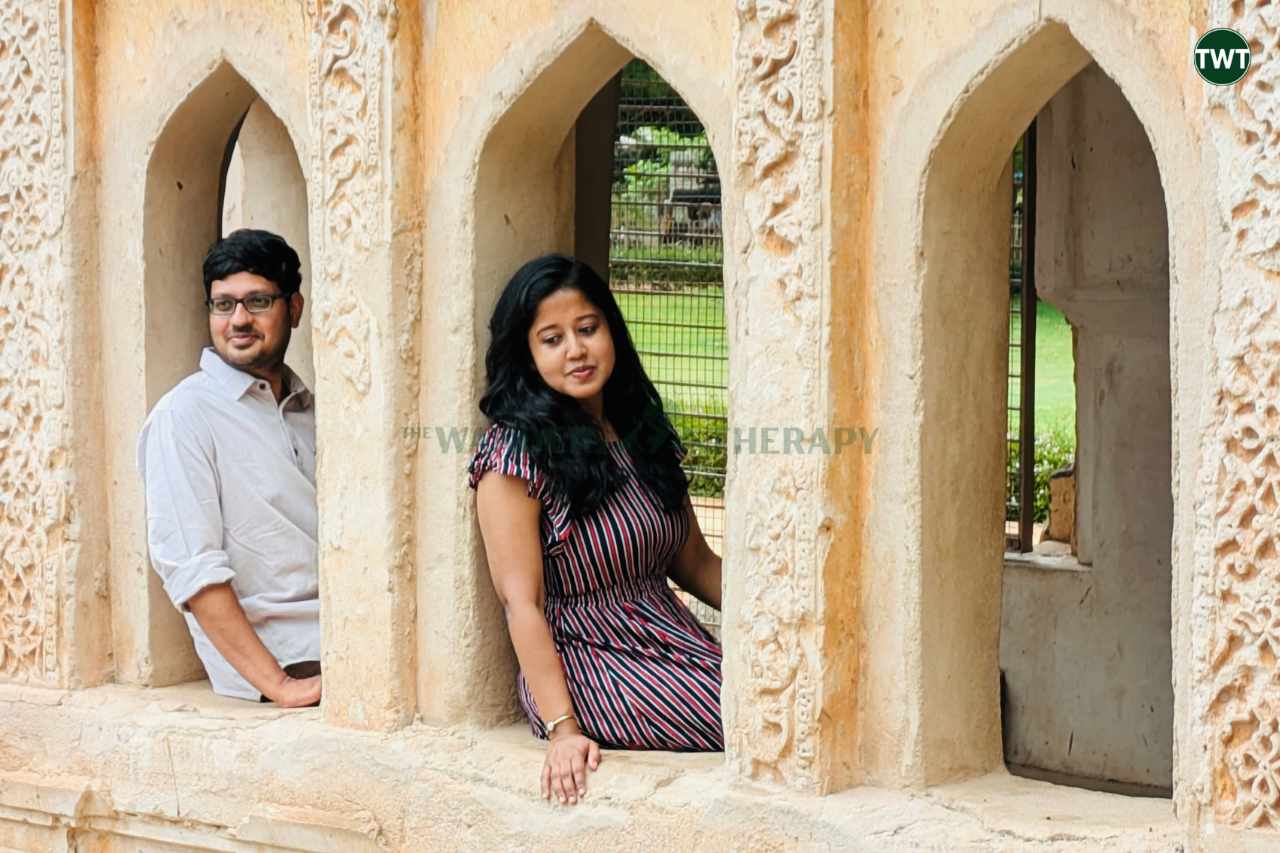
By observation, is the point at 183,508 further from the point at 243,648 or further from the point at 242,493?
the point at 243,648

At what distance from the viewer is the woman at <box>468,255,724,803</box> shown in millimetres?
4133

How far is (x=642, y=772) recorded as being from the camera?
4039 millimetres

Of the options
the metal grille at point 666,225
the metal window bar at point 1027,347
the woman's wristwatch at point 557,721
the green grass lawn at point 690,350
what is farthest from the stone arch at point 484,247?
the metal grille at point 666,225

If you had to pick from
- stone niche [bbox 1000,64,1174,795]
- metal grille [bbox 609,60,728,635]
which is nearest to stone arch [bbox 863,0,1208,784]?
stone niche [bbox 1000,64,1174,795]

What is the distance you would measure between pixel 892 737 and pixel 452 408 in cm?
133

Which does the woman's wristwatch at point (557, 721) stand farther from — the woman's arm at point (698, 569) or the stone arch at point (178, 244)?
the stone arch at point (178, 244)

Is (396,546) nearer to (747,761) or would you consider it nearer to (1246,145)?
(747,761)

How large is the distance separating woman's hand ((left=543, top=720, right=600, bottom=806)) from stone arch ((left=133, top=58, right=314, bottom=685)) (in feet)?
4.59

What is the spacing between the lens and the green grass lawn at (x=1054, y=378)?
520 inches

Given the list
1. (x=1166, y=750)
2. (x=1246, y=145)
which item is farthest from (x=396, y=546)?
(x=1166, y=750)

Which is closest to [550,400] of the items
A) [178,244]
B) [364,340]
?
[364,340]

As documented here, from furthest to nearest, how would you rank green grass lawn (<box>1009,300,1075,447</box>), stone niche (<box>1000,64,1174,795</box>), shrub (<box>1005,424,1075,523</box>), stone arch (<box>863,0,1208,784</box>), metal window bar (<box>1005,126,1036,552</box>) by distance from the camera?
green grass lawn (<box>1009,300,1075,447</box>) → shrub (<box>1005,424,1075,523</box>) → metal window bar (<box>1005,126,1036,552</box>) → stone niche (<box>1000,64,1174,795</box>) → stone arch (<box>863,0,1208,784</box>)

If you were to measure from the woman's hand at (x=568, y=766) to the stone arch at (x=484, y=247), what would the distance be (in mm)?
378

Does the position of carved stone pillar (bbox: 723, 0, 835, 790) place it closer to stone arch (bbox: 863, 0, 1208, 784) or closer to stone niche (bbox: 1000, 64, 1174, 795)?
stone arch (bbox: 863, 0, 1208, 784)
